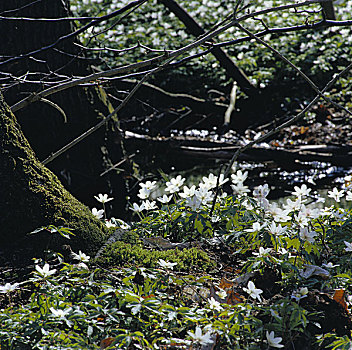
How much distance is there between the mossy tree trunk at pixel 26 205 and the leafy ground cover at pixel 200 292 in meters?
0.11

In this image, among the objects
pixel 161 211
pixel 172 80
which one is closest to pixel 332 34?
pixel 172 80

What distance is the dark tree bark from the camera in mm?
5262

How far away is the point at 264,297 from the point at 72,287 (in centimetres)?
94

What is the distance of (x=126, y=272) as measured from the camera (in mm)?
2385

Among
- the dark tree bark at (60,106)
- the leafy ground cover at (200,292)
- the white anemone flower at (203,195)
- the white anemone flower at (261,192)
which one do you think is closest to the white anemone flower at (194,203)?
the leafy ground cover at (200,292)

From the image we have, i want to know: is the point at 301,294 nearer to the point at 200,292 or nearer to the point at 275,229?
the point at 275,229

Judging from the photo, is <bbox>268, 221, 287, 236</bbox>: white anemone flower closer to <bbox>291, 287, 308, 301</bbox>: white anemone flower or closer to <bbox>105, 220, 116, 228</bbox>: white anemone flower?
<bbox>291, 287, 308, 301</bbox>: white anemone flower

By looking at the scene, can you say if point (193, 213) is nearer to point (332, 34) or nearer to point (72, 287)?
point (72, 287)

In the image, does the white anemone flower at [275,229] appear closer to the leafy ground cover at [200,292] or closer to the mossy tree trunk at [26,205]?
the leafy ground cover at [200,292]

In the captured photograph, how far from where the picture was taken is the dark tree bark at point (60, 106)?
5262 mm

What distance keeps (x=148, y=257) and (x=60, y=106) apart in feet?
10.9

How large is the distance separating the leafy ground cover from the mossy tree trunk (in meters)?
0.11

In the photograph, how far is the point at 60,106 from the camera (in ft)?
18.0

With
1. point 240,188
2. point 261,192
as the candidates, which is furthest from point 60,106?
point 261,192
